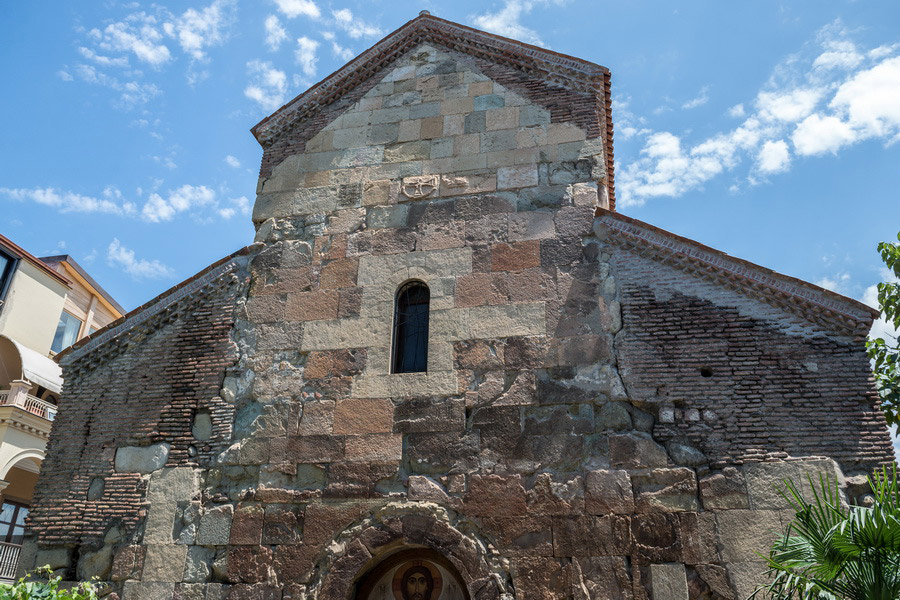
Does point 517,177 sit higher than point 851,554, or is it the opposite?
point 517,177

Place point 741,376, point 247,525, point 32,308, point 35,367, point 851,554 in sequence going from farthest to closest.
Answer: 1. point 32,308
2. point 35,367
3. point 247,525
4. point 741,376
5. point 851,554

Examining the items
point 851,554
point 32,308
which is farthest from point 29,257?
point 851,554

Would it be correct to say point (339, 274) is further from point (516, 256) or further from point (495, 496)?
point (495, 496)

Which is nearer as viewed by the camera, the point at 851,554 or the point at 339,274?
the point at 851,554

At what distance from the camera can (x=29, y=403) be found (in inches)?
642

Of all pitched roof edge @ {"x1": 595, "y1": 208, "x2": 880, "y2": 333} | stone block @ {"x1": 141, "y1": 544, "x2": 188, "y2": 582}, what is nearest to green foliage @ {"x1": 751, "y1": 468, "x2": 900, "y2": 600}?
pitched roof edge @ {"x1": 595, "y1": 208, "x2": 880, "y2": 333}

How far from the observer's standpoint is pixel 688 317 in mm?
7098

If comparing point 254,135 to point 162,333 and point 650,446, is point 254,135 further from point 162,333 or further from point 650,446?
point 650,446

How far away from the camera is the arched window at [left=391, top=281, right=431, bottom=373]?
25.7 ft

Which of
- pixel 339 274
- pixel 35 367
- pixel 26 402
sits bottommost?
pixel 339 274

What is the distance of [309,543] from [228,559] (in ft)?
2.86

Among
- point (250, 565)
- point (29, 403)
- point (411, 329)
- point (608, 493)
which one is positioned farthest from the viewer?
point (29, 403)

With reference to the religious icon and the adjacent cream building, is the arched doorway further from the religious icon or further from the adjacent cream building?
the adjacent cream building

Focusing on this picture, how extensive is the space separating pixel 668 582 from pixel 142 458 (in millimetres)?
5564
